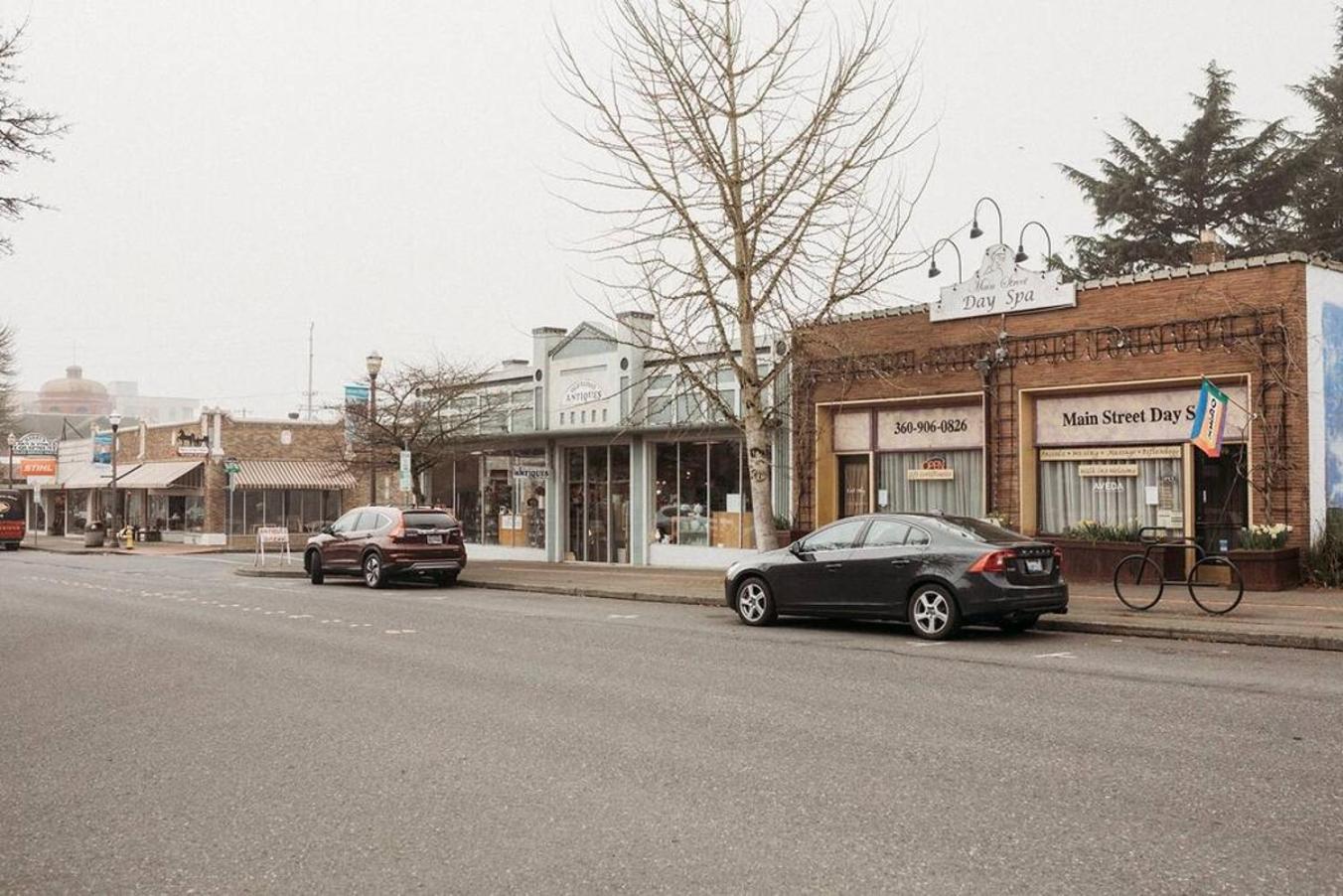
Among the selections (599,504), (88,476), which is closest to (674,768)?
(599,504)

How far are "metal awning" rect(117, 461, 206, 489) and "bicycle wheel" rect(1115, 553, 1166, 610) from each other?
40817 mm

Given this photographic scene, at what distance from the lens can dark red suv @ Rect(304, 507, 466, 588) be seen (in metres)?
22.8

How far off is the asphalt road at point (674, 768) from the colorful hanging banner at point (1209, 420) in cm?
425

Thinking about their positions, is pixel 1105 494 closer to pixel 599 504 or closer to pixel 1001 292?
pixel 1001 292

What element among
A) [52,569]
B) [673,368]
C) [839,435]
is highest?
[673,368]

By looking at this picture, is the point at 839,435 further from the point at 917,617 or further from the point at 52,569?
the point at 52,569

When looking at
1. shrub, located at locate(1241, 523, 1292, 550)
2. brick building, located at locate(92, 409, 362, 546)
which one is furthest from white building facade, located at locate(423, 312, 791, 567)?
brick building, located at locate(92, 409, 362, 546)

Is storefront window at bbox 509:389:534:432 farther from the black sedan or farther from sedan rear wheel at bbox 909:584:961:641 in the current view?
sedan rear wheel at bbox 909:584:961:641

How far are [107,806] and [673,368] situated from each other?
849 inches

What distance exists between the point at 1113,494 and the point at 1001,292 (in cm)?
400

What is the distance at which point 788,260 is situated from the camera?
19.1 meters

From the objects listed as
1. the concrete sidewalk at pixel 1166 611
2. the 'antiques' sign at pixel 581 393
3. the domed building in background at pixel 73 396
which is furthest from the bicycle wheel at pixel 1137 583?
the domed building in background at pixel 73 396

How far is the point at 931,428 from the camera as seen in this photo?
71.5 feet

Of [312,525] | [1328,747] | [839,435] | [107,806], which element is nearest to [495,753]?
[107,806]
